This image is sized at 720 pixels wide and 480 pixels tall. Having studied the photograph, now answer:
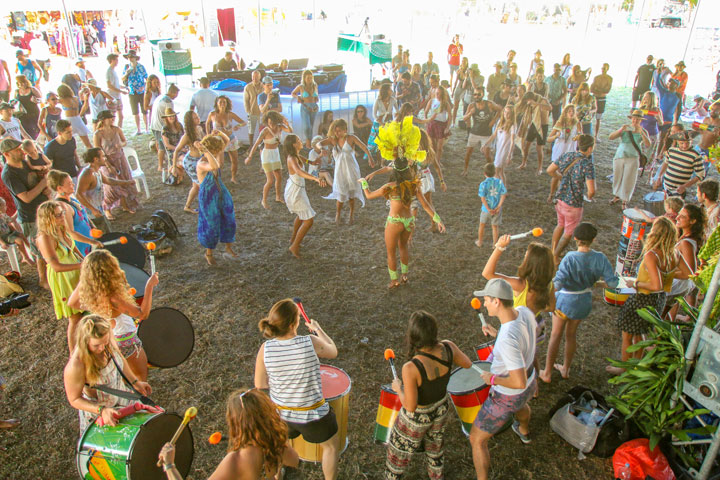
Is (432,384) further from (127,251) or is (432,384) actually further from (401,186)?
(127,251)

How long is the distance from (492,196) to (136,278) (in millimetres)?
4437

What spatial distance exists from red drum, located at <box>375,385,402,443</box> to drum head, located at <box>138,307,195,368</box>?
1.81 metres

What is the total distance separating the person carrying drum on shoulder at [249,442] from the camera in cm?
237

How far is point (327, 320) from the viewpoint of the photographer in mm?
5445

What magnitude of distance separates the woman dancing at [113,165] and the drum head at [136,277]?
3052 mm

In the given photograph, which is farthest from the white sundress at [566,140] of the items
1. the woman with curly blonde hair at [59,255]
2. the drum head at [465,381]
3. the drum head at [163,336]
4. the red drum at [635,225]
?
the woman with curly blonde hair at [59,255]

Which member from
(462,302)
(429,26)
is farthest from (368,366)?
(429,26)

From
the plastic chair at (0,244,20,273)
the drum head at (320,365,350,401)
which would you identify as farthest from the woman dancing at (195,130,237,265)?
the drum head at (320,365,350,401)

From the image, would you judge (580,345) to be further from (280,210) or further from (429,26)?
(429,26)

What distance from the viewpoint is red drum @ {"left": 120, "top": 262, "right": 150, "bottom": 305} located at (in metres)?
4.62

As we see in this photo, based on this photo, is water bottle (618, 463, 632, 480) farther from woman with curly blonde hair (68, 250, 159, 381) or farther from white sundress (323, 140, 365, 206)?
white sundress (323, 140, 365, 206)

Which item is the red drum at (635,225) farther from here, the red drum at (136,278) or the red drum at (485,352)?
the red drum at (136,278)

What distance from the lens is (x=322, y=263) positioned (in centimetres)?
663

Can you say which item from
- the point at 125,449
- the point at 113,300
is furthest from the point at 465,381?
the point at 113,300
